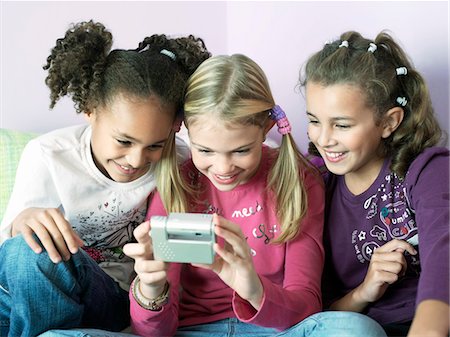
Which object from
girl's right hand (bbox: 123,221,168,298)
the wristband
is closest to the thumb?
girl's right hand (bbox: 123,221,168,298)

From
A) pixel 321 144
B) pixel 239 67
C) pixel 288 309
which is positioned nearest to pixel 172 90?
pixel 239 67

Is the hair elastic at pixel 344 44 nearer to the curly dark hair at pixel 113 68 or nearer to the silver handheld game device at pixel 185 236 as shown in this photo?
the curly dark hair at pixel 113 68

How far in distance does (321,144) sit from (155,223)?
0.38 m

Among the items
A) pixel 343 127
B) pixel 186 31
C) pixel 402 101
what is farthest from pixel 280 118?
pixel 186 31

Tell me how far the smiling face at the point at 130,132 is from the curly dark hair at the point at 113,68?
0.06 ft

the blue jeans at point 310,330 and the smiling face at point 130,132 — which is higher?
the smiling face at point 130,132

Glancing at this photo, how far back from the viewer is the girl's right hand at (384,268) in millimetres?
1099

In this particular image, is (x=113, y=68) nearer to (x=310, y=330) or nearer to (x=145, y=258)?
(x=145, y=258)

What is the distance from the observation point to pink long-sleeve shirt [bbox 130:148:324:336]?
3.70 feet

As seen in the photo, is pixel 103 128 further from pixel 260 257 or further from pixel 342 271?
pixel 342 271

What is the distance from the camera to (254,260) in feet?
3.98

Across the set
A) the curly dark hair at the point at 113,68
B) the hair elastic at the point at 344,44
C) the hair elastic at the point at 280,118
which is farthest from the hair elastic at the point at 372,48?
the curly dark hair at the point at 113,68

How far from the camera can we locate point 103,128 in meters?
1.18

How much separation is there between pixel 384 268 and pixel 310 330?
171mm
